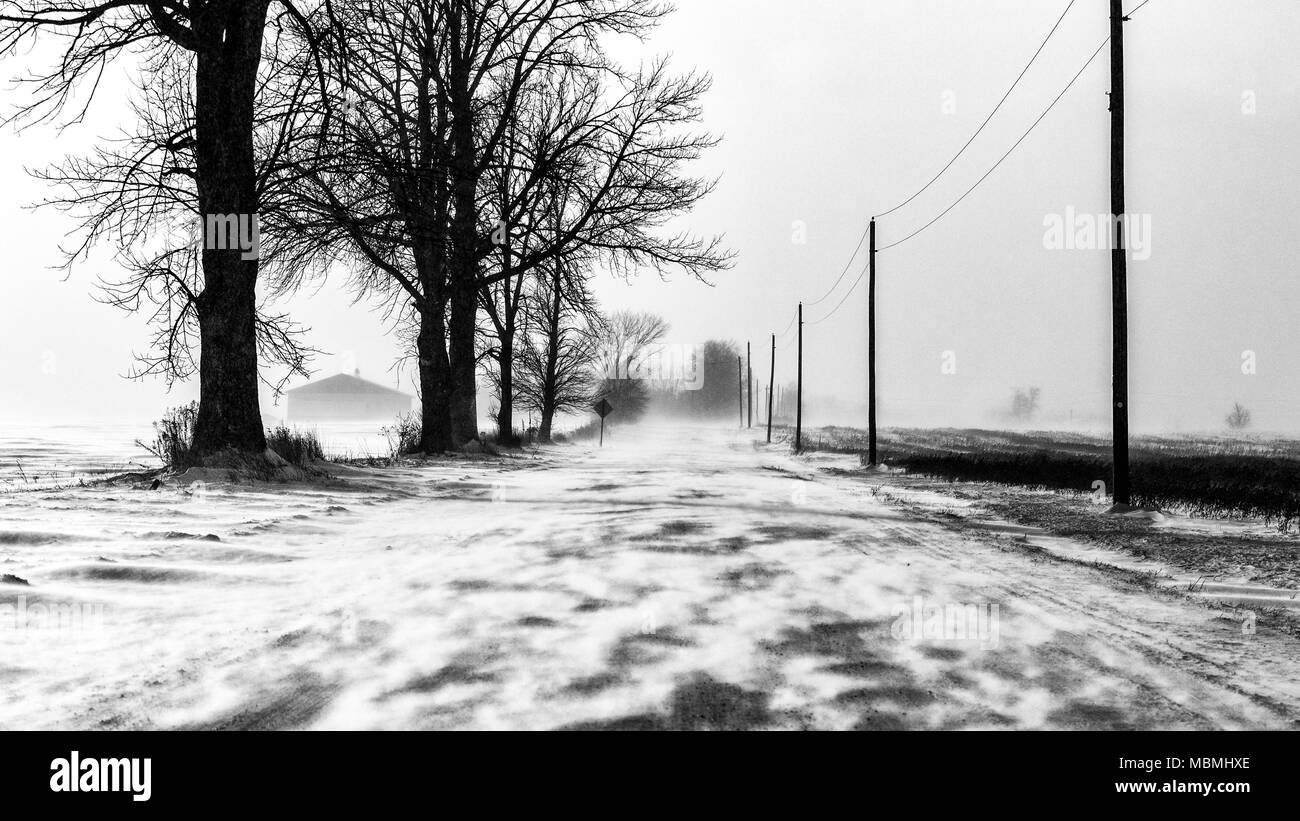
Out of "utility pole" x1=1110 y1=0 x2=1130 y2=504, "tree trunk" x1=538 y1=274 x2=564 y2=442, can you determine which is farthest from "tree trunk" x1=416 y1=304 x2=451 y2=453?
"tree trunk" x1=538 y1=274 x2=564 y2=442

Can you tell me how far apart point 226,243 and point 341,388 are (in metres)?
96.0

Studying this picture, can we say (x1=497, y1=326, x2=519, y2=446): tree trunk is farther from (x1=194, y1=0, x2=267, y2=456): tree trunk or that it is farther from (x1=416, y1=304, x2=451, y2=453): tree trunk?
(x1=194, y1=0, x2=267, y2=456): tree trunk

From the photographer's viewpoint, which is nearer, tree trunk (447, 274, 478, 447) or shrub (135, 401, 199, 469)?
shrub (135, 401, 199, 469)

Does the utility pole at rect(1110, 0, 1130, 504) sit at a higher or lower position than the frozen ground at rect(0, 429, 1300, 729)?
higher

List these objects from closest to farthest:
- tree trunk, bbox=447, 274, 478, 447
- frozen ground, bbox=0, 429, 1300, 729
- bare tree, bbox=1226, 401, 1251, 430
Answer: frozen ground, bbox=0, 429, 1300, 729
tree trunk, bbox=447, 274, 478, 447
bare tree, bbox=1226, 401, 1251, 430

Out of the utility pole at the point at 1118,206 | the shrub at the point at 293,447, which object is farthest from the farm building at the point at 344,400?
the utility pole at the point at 1118,206

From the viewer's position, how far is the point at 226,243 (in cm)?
1094

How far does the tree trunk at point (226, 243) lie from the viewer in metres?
10.9

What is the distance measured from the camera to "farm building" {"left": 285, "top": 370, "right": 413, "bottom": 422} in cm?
10006

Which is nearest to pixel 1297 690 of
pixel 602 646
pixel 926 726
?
pixel 926 726

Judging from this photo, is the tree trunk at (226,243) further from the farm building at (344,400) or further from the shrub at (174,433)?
the farm building at (344,400)
